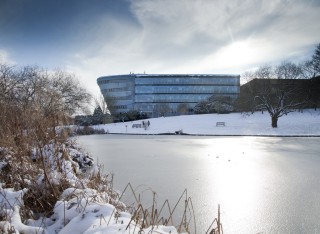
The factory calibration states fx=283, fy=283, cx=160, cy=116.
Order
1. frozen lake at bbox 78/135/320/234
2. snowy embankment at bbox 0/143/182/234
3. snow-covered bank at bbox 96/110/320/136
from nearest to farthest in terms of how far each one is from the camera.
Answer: snowy embankment at bbox 0/143/182/234, frozen lake at bbox 78/135/320/234, snow-covered bank at bbox 96/110/320/136

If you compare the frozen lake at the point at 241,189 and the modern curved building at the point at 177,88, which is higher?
the modern curved building at the point at 177,88

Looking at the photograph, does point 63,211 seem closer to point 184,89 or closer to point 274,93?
point 274,93

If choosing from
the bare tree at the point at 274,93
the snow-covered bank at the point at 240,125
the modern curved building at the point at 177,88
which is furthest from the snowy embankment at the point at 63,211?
the modern curved building at the point at 177,88

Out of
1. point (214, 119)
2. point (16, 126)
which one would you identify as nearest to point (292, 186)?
point (16, 126)

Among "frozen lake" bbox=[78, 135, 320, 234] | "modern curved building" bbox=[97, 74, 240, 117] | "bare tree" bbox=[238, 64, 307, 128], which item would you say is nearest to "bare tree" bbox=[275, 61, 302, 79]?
"bare tree" bbox=[238, 64, 307, 128]

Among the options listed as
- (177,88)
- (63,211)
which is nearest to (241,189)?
(63,211)

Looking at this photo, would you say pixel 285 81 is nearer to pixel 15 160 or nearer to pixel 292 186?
pixel 292 186

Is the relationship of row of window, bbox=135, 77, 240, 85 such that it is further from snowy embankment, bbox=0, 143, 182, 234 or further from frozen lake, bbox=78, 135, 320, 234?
snowy embankment, bbox=0, 143, 182, 234

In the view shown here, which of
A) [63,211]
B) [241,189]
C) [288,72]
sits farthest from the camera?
[288,72]

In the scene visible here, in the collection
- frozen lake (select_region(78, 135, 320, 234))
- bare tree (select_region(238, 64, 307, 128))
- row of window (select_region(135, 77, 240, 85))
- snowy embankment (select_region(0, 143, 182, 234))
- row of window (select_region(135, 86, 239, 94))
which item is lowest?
frozen lake (select_region(78, 135, 320, 234))

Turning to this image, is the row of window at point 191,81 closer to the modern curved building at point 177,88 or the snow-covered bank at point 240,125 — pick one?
the modern curved building at point 177,88

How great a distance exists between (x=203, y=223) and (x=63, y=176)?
2.13 m

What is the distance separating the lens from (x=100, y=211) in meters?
3.04

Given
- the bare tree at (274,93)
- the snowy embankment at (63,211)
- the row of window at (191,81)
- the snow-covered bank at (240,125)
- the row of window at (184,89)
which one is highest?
the row of window at (191,81)
